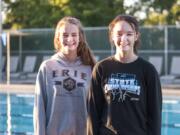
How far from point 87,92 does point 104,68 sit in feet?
0.99

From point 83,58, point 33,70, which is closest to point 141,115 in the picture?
point 83,58

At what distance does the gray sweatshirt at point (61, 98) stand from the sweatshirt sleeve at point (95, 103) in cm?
22

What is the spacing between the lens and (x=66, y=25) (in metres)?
3.58

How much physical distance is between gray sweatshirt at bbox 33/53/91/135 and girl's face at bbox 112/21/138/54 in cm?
39

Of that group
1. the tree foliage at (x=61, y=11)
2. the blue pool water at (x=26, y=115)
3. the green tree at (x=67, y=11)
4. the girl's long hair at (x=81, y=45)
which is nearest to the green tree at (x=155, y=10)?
the tree foliage at (x=61, y=11)

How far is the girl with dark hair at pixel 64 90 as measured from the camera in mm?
3561

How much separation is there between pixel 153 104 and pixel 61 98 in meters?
0.63

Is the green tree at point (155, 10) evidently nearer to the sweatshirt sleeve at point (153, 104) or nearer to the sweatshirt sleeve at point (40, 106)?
the sweatshirt sleeve at point (40, 106)

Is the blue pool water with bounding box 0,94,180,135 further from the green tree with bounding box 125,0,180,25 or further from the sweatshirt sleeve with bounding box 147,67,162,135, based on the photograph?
the green tree with bounding box 125,0,180,25

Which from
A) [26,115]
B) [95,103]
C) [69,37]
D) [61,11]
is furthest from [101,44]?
[95,103]

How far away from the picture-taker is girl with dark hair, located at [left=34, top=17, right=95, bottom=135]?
356 centimetres

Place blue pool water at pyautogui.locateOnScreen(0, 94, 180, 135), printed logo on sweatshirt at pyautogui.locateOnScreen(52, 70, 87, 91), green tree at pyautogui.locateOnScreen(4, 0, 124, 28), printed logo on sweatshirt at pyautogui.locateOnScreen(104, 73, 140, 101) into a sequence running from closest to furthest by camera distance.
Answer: printed logo on sweatshirt at pyautogui.locateOnScreen(104, 73, 140, 101) → printed logo on sweatshirt at pyautogui.locateOnScreen(52, 70, 87, 91) → blue pool water at pyautogui.locateOnScreen(0, 94, 180, 135) → green tree at pyautogui.locateOnScreen(4, 0, 124, 28)

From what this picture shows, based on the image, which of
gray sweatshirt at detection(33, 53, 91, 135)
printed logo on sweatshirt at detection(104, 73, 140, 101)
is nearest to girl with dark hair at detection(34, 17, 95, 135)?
gray sweatshirt at detection(33, 53, 91, 135)

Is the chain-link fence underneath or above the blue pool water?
above
